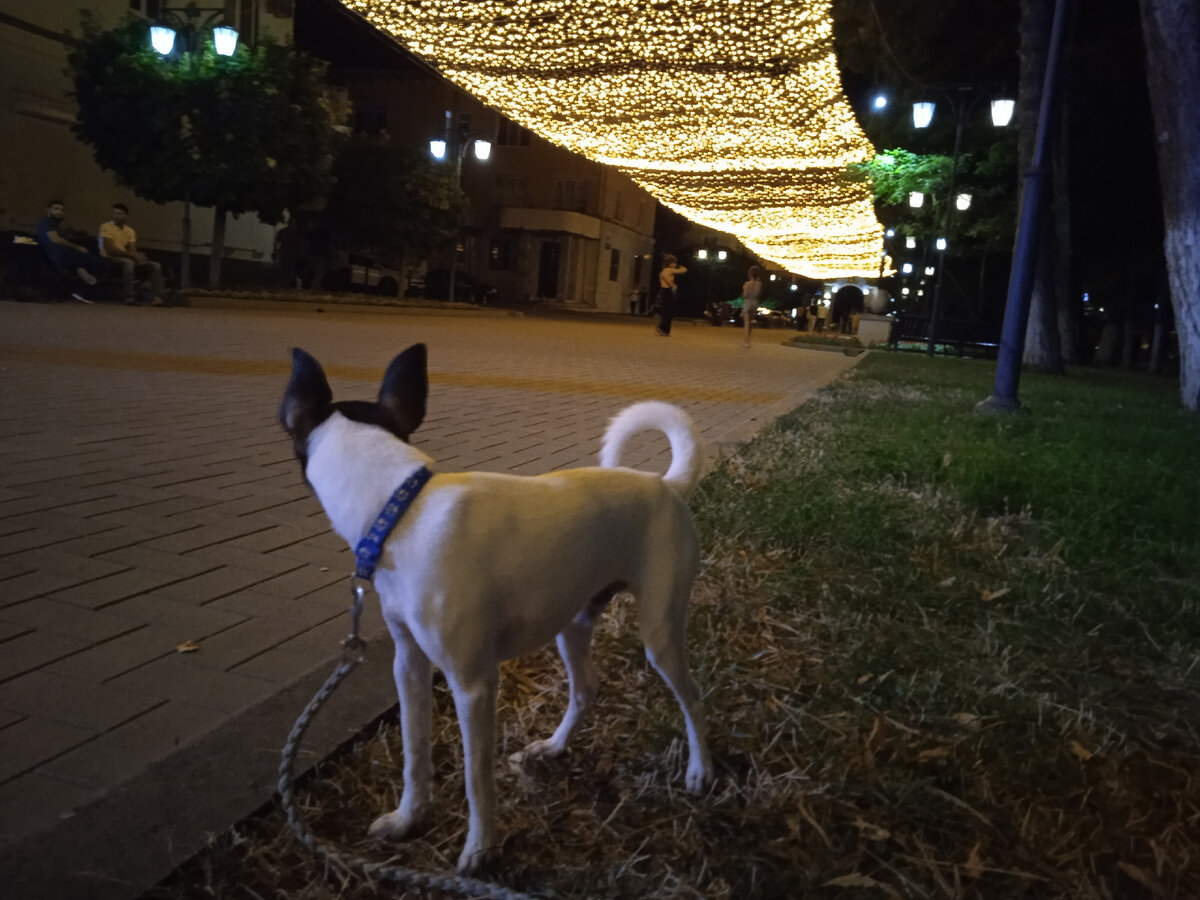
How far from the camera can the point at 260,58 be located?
17.9 m

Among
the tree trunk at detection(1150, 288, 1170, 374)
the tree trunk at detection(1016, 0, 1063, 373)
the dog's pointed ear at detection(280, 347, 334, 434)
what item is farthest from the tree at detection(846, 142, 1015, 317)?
the dog's pointed ear at detection(280, 347, 334, 434)

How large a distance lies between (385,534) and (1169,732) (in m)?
2.29

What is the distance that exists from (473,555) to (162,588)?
6.19ft

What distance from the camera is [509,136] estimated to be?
1886 inches

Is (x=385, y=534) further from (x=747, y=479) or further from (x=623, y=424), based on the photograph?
(x=747, y=479)

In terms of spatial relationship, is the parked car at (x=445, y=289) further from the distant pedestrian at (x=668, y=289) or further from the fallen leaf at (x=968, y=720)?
the fallen leaf at (x=968, y=720)

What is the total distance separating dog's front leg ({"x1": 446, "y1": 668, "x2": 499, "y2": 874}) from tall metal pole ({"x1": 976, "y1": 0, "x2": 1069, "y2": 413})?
8627 mm

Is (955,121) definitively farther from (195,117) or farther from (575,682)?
(575,682)

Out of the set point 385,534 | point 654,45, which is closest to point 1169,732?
point 385,534

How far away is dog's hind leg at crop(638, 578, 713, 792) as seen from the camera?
2037 millimetres

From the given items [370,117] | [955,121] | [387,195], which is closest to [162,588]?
Result: [955,121]

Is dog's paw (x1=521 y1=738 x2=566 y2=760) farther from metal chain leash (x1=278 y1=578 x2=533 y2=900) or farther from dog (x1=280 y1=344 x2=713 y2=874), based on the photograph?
metal chain leash (x1=278 y1=578 x2=533 y2=900)

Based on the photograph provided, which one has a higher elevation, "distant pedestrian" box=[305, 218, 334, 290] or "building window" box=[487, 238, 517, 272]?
"building window" box=[487, 238, 517, 272]

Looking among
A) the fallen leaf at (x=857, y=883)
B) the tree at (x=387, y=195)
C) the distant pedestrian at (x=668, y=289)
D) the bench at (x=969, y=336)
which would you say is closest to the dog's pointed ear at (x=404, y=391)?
the fallen leaf at (x=857, y=883)
